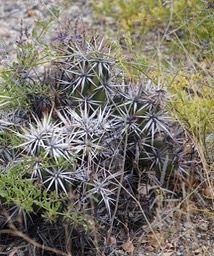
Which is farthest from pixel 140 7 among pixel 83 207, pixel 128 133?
pixel 83 207

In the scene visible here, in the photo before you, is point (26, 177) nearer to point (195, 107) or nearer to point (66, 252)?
point (66, 252)

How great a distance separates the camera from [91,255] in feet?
9.11

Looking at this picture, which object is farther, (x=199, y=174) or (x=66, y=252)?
(x=199, y=174)

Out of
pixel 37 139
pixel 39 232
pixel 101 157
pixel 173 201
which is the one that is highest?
pixel 37 139

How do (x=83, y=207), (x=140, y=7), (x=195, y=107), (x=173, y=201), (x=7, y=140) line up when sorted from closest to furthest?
(x=83, y=207), (x=7, y=140), (x=173, y=201), (x=195, y=107), (x=140, y=7)

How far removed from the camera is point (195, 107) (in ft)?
10.6

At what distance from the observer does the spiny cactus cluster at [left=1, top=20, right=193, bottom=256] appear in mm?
2658

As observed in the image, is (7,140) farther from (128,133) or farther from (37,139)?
(128,133)

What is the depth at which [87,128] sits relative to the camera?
2729 millimetres

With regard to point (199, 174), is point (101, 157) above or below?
above

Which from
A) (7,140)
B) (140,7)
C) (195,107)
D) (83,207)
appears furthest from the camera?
(140,7)

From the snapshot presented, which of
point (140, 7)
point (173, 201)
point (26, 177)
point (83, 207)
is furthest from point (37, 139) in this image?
point (140, 7)

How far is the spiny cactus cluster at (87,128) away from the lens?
266cm

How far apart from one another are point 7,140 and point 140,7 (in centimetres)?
275
